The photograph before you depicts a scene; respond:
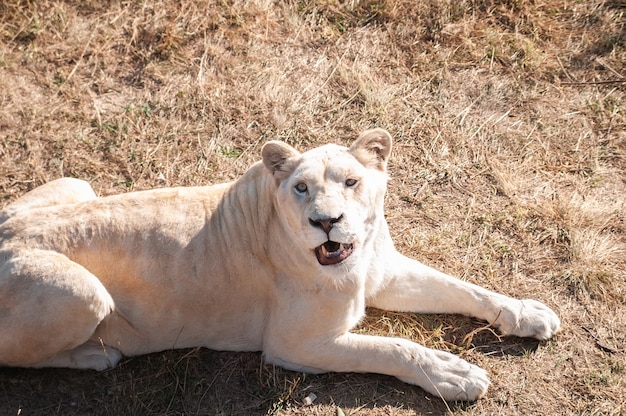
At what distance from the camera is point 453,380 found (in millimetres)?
5176

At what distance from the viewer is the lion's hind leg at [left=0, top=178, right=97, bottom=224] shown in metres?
5.60

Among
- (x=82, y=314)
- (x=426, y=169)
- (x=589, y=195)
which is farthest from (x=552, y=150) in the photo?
(x=82, y=314)

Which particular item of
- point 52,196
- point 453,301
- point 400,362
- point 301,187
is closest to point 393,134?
point 453,301

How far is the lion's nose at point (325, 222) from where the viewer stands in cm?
470

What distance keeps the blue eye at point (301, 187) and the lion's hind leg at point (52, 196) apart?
184 cm

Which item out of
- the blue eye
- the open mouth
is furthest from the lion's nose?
the blue eye

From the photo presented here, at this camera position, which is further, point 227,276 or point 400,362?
point 227,276

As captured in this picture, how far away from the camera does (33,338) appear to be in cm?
500

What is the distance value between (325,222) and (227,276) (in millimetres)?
996

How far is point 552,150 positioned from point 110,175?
411 centimetres

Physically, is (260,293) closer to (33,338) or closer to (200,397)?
(200,397)

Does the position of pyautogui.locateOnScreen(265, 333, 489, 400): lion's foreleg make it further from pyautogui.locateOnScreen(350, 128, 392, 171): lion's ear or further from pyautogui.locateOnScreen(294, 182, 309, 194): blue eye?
pyautogui.locateOnScreen(350, 128, 392, 171): lion's ear

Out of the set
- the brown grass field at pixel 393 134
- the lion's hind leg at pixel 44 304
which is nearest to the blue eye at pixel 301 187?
the brown grass field at pixel 393 134

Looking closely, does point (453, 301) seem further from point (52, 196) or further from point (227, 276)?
point (52, 196)
